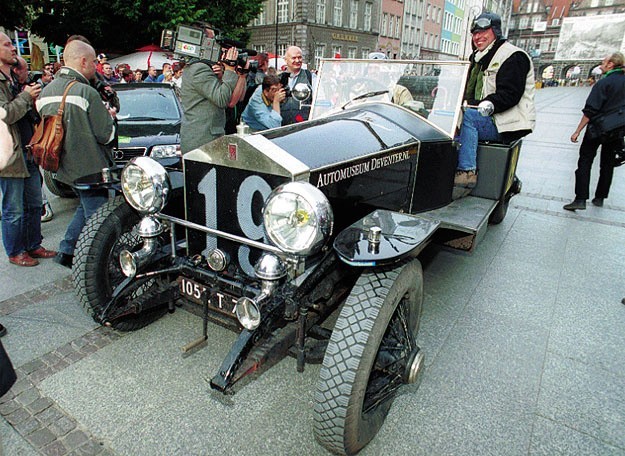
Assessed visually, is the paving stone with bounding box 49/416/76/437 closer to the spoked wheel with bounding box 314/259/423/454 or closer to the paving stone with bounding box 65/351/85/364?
the paving stone with bounding box 65/351/85/364

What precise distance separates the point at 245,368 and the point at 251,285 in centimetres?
49

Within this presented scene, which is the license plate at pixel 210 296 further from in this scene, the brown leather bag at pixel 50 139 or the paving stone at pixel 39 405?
the brown leather bag at pixel 50 139

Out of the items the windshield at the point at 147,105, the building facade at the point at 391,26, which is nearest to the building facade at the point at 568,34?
the building facade at the point at 391,26

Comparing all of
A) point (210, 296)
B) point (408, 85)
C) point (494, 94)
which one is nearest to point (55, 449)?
point (210, 296)

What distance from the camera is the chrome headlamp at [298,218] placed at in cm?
189

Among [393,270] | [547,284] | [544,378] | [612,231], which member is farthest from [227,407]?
[612,231]

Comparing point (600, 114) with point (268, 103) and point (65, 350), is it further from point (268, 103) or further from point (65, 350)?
point (65, 350)

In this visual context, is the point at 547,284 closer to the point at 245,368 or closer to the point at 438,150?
the point at 438,150

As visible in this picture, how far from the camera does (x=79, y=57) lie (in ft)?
11.4

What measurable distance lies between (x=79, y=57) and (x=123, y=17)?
1781 cm

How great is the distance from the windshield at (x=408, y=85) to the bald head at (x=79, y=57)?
1991mm

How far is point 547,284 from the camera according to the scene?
12.7ft

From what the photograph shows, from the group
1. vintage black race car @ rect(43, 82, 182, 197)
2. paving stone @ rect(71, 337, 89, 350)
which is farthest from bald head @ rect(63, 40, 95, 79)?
paving stone @ rect(71, 337, 89, 350)

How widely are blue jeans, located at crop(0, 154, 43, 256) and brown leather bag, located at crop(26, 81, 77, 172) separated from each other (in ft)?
1.80
